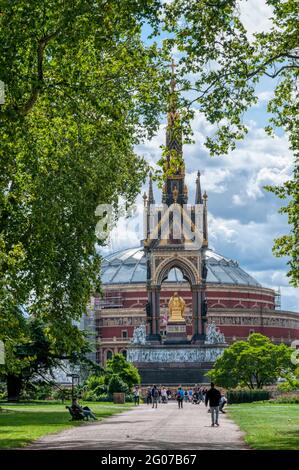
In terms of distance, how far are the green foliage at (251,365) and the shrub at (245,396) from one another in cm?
926

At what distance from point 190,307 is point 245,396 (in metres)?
67.3

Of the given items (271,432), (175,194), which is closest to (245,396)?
(271,432)

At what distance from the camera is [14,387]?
63.8 metres

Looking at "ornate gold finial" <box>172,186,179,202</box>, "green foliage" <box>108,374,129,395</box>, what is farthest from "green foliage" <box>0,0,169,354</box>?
"ornate gold finial" <box>172,186,179,202</box>

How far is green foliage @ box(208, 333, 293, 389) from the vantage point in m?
79.1

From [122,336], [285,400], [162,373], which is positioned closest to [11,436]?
[285,400]

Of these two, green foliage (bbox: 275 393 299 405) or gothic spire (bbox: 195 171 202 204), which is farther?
gothic spire (bbox: 195 171 202 204)

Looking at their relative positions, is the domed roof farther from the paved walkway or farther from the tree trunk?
the paved walkway

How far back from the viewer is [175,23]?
26328 mm

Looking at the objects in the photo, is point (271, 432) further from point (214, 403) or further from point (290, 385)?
point (290, 385)

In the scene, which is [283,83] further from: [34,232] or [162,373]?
[162,373]

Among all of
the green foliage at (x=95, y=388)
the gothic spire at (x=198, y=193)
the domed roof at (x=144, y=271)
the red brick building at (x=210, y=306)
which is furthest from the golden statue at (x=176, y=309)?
the green foliage at (x=95, y=388)

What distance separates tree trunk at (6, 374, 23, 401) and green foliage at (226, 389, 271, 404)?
15.0 m

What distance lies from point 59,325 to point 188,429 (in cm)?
591
